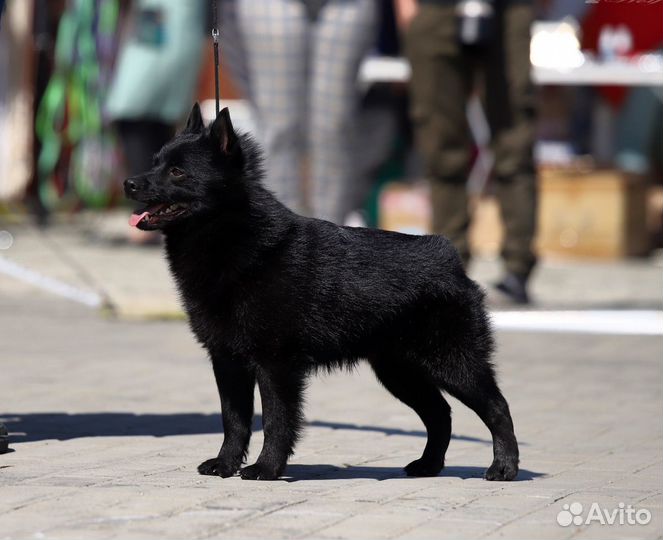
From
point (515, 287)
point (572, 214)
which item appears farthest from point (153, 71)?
point (515, 287)

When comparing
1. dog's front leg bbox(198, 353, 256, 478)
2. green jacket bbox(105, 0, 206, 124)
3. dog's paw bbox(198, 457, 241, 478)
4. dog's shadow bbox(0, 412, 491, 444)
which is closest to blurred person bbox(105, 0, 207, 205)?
green jacket bbox(105, 0, 206, 124)

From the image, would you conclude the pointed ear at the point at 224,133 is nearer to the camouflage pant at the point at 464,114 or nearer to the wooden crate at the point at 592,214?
the camouflage pant at the point at 464,114

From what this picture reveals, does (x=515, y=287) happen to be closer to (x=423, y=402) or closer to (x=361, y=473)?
(x=423, y=402)

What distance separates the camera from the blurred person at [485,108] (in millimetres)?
8648

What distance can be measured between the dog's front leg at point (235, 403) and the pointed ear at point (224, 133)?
0.60 metres

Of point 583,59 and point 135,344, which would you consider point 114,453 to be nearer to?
point 135,344

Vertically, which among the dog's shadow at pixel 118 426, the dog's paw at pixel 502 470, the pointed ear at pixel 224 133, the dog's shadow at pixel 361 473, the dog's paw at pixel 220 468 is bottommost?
the dog's shadow at pixel 118 426

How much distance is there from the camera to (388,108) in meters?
11.8

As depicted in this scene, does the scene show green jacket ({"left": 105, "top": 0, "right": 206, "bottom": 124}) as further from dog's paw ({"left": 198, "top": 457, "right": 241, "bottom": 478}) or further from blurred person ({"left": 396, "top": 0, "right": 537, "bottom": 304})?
dog's paw ({"left": 198, "top": 457, "right": 241, "bottom": 478})

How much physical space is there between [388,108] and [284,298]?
295 inches

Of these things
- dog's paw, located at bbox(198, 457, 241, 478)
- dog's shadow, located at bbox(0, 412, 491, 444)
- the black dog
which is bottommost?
dog's shadow, located at bbox(0, 412, 491, 444)

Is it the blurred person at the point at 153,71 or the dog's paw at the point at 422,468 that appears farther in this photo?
the blurred person at the point at 153,71

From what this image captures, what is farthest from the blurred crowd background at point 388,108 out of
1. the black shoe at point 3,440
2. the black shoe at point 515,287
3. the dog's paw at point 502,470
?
the black shoe at point 3,440

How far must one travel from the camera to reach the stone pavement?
12.3 ft
